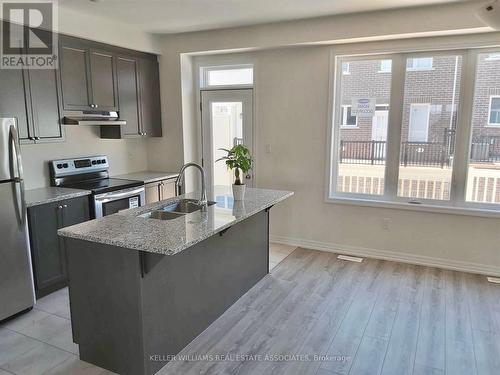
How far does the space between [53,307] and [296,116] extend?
3239 millimetres

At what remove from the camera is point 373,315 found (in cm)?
304

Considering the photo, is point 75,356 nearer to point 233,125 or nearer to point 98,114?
point 98,114

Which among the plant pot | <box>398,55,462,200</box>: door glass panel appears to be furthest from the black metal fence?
the plant pot

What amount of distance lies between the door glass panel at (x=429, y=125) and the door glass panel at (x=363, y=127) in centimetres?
23

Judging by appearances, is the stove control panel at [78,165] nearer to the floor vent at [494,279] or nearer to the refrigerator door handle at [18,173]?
the refrigerator door handle at [18,173]

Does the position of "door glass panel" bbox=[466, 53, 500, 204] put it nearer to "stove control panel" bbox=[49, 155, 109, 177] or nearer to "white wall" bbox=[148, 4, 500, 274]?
"white wall" bbox=[148, 4, 500, 274]

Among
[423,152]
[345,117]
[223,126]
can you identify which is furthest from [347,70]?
[223,126]

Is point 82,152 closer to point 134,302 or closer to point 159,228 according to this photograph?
point 159,228

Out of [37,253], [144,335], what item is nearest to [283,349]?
[144,335]

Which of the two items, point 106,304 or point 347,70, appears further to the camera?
point 347,70

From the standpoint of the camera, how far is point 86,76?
12.9 feet

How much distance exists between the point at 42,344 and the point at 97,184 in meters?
Result: 1.82

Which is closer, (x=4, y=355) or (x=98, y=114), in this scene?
(x=4, y=355)

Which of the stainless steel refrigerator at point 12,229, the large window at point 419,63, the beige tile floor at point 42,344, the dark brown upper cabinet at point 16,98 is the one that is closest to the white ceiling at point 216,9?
the large window at point 419,63
